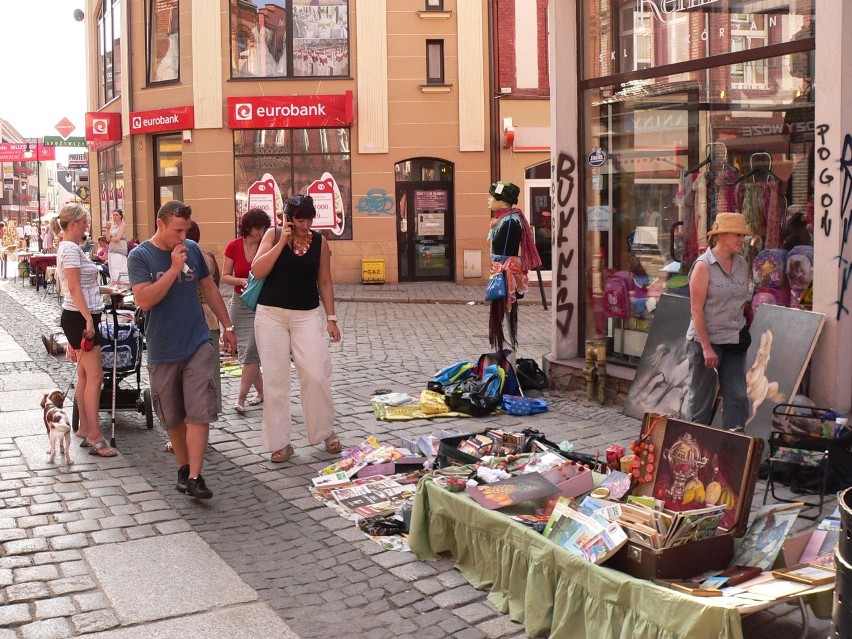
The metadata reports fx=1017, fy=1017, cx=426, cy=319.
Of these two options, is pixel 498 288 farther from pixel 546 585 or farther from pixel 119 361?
pixel 546 585

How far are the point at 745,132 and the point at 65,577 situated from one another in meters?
6.35

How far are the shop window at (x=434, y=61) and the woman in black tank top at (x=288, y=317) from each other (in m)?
17.0

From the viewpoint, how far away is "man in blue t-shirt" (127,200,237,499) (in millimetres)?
6574

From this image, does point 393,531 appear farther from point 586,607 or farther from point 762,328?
point 762,328

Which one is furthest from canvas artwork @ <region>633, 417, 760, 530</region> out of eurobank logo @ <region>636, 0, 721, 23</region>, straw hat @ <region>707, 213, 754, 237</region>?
eurobank logo @ <region>636, 0, 721, 23</region>

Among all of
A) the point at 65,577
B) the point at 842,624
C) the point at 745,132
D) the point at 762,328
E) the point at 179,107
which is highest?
the point at 179,107

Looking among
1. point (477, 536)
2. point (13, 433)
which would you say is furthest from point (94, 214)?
point (477, 536)

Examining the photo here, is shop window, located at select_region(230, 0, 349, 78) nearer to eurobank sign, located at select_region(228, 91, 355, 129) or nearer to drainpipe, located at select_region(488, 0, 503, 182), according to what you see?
eurobank sign, located at select_region(228, 91, 355, 129)

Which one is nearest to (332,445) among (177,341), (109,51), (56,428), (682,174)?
(177,341)

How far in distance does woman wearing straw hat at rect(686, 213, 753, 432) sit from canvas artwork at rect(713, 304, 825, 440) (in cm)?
46

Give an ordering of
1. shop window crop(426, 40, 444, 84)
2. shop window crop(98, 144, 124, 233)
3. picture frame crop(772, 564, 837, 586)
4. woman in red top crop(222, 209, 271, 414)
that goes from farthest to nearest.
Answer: shop window crop(98, 144, 124, 233)
shop window crop(426, 40, 444, 84)
woman in red top crop(222, 209, 271, 414)
picture frame crop(772, 564, 837, 586)

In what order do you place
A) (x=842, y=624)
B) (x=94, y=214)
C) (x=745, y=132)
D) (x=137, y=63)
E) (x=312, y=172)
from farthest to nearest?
1. (x=94, y=214)
2. (x=137, y=63)
3. (x=312, y=172)
4. (x=745, y=132)
5. (x=842, y=624)

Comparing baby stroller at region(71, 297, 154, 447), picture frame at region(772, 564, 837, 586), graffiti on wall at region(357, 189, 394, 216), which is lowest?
picture frame at region(772, 564, 837, 586)

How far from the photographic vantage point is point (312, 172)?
23656mm
